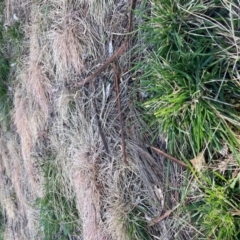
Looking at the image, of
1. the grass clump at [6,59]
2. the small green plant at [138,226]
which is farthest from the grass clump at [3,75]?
the small green plant at [138,226]

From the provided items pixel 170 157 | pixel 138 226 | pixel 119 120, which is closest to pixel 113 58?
pixel 119 120

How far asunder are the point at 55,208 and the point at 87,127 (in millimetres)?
558

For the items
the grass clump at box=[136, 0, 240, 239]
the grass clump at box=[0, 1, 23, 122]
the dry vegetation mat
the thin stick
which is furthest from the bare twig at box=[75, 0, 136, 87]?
the grass clump at box=[0, 1, 23, 122]

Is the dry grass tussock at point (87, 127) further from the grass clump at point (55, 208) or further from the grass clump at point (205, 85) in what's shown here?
the grass clump at point (205, 85)

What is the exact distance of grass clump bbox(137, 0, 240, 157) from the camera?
1.26m

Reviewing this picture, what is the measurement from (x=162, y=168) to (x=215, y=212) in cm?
33

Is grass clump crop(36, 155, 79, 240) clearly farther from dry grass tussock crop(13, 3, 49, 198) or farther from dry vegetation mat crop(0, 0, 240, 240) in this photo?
dry grass tussock crop(13, 3, 49, 198)

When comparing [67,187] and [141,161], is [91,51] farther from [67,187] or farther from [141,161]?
[67,187]

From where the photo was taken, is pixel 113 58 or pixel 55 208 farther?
pixel 55 208

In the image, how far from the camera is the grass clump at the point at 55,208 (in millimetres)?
2045

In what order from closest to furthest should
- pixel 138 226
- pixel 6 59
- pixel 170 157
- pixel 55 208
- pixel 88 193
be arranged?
pixel 170 157, pixel 138 226, pixel 88 193, pixel 55 208, pixel 6 59

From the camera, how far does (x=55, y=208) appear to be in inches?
83.0

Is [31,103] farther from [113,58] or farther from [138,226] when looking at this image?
[138,226]

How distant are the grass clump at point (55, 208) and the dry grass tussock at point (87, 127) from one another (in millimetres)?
16
